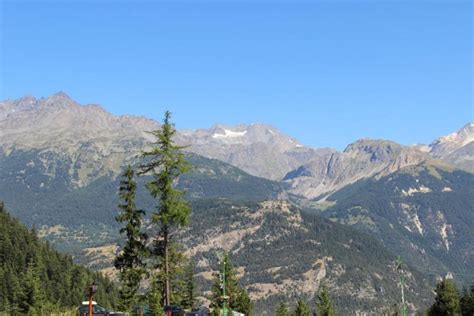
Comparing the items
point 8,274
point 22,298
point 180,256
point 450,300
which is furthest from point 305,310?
point 8,274

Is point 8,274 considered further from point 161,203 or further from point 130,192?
point 161,203

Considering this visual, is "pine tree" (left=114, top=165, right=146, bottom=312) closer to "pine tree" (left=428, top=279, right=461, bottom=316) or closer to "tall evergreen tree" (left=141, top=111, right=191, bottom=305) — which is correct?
"tall evergreen tree" (left=141, top=111, right=191, bottom=305)

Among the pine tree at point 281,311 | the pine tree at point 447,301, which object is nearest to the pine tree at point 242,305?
the pine tree at point 281,311

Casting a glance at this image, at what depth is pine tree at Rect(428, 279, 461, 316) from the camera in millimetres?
148462

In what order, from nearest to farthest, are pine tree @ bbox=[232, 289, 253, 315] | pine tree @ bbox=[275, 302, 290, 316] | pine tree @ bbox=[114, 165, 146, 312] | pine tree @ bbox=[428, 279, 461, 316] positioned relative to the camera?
pine tree @ bbox=[114, 165, 146, 312]
pine tree @ bbox=[232, 289, 253, 315]
pine tree @ bbox=[275, 302, 290, 316]
pine tree @ bbox=[428, 279, 461, 316]

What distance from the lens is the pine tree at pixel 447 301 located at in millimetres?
148462

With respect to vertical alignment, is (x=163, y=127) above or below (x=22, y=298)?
above

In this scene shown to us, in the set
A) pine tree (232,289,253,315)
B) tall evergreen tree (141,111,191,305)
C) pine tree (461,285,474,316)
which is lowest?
pine tree (461,285,474,316)

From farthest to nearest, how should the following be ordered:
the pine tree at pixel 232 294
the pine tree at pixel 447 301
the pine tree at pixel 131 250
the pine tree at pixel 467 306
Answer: the pine tree at pixel 467 306, the pine tree at pixel 447 301, the pine tree at pixel 232 294, the pine tree at pixel 131 250

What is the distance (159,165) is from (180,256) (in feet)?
31.1

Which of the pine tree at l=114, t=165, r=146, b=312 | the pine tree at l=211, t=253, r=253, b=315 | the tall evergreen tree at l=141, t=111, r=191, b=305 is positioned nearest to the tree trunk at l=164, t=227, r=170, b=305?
the tall evergreen tree at l=141, t=111, r=191, b=305

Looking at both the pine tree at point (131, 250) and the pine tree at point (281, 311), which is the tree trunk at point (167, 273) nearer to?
the pine tree at point (131, 250)

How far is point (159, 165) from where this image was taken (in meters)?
66.9

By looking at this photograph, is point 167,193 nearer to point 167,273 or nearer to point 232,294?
point 167,273
